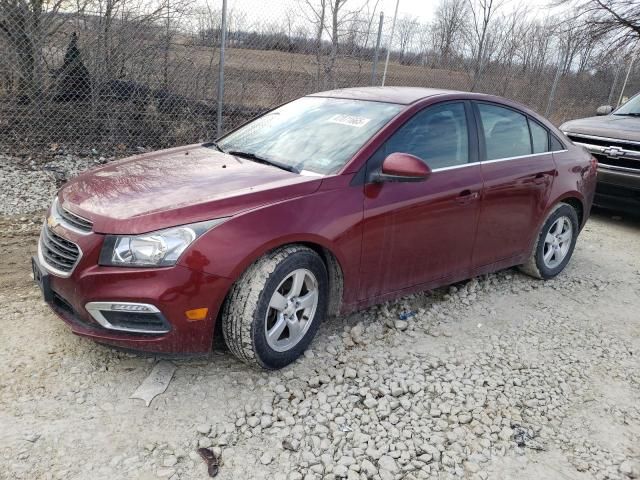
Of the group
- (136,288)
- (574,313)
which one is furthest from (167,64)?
(574,313)

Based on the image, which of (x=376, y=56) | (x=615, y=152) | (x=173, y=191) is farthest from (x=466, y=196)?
(x=376, y=56)

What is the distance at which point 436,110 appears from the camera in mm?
3715

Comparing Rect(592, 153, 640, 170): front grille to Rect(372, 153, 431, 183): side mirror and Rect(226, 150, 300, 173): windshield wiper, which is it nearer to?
Rect(372, 153, 431, 183): side mirror

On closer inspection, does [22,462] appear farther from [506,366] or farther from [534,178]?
[534,178]

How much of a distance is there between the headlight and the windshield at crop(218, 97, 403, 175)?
0.96 metres

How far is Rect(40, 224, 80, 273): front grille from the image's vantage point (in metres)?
2.72

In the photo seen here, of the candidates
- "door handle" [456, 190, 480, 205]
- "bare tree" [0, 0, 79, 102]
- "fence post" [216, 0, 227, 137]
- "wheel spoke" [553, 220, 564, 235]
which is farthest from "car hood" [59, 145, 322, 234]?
"bare tree" [0, 0, 79, 102]

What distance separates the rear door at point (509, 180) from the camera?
3.96 m

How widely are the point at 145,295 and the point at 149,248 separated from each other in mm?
231

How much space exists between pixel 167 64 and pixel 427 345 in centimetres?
549

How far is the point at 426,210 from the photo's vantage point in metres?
3.48

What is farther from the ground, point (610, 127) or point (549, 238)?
point (610, 127)

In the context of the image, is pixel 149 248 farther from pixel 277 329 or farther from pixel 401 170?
pixel 401 170

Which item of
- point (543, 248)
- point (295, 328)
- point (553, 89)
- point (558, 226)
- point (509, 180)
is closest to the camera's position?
point (295, 328)
